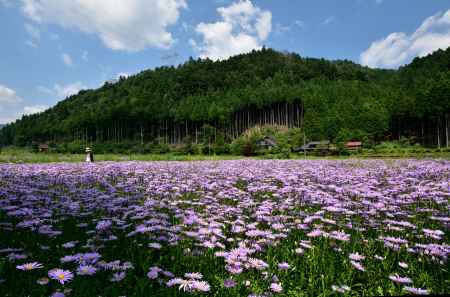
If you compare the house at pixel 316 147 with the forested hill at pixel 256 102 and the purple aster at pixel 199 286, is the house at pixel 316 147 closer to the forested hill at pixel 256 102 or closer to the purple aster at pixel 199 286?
the forested hill at pixel 256 102

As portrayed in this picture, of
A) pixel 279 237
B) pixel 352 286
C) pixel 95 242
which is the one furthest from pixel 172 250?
pixel 352 286

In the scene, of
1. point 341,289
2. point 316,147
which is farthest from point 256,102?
point 341,289

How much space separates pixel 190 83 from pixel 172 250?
14248cm

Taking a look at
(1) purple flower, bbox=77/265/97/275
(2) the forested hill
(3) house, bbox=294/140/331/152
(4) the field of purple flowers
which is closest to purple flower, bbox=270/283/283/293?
(4) the field of purple flowers

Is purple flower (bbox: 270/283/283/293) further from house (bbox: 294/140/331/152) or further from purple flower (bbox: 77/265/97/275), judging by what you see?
house (bbox: 294/140/331/152)

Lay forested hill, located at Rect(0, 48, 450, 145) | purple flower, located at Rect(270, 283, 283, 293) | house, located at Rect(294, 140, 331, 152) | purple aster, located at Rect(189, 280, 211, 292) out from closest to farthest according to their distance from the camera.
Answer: purple aster, located at Rect(189, 280, 211, 292), purple flower, located at Rect(270, 283, 283, 293), house, located at Rect(294, 140, 331, 152), forested hill, located at Rect(0, 48, 450, 145)

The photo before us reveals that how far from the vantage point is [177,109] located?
111 m

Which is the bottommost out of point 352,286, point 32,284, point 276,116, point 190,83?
point 352,286

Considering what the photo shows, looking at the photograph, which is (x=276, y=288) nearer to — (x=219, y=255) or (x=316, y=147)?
(x=219, y=255)

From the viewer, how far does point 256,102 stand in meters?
107

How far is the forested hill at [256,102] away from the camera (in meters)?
78.6

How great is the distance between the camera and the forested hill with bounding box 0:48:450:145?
78625 millimetres

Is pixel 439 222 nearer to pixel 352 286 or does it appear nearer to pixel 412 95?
pixel 352 286

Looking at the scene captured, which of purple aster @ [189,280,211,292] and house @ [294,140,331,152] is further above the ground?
house @ [294,140,331,152]
